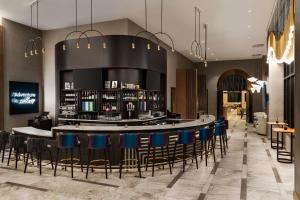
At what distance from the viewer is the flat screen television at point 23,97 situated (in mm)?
8945

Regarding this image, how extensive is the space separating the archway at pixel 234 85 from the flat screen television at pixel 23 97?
41.6 feet

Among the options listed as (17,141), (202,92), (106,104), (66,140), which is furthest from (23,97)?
(202,92)

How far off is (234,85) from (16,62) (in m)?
15.5

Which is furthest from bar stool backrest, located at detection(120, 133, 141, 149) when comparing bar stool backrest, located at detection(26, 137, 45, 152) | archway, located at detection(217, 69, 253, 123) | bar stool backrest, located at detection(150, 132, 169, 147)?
archway, located at detection(217, 69, 253, 123)

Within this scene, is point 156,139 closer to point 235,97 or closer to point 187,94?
point 187,94

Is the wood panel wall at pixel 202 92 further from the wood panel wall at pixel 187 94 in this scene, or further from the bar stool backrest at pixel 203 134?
the bar stool backrest at pixel 203 134

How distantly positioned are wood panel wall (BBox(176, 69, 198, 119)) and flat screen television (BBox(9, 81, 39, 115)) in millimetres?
6938

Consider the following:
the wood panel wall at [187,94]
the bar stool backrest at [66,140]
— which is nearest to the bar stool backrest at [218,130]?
the bar stool backrest at [66,140]

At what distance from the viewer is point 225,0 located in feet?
23.5

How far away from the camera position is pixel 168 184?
4.68m

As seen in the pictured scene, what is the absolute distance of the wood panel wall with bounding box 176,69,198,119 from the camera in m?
13.1

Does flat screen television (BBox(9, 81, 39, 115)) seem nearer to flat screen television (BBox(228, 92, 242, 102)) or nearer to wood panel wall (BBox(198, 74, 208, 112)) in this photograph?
wood panel wall (BBox(198, 74, 208, 112))

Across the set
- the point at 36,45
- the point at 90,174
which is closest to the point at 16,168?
the point at 90,174

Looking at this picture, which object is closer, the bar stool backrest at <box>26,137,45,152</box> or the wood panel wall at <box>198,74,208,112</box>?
the bar stool backrest at <box>26,137,45,152</box>
